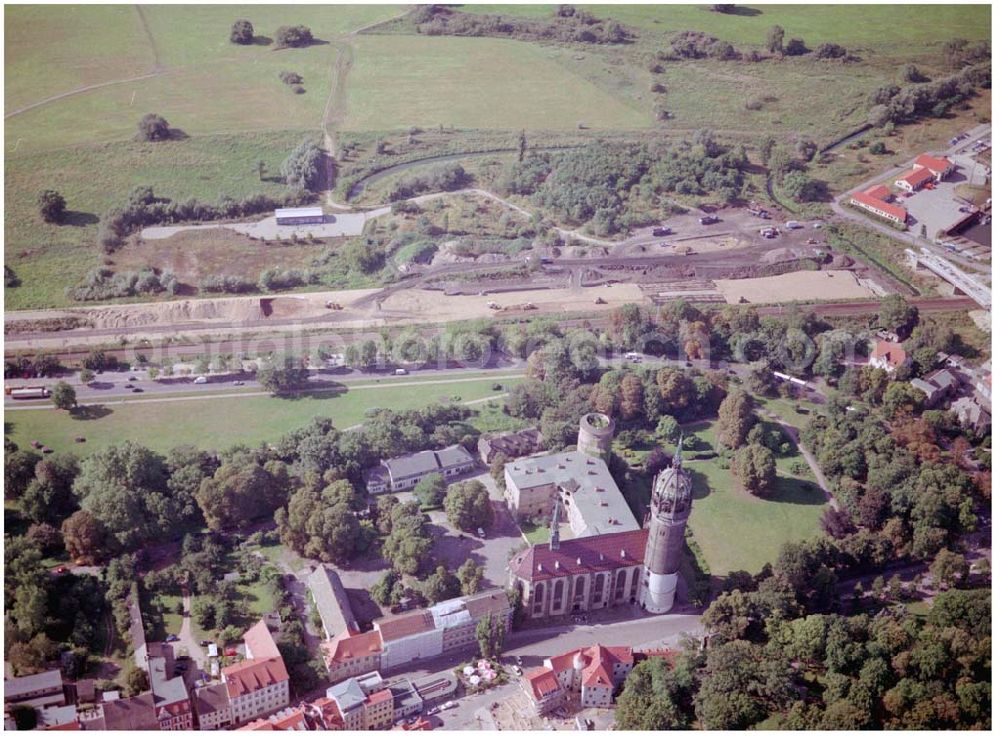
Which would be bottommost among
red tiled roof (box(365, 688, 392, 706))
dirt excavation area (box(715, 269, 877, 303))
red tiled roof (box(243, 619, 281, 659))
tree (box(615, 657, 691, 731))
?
tree (box(615, 657, 691, 731))

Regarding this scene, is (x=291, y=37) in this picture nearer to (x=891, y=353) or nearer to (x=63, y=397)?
(x=63, y=397)

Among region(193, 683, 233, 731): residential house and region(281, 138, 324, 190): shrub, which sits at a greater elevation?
region(281, 138, 324, 190): shrub

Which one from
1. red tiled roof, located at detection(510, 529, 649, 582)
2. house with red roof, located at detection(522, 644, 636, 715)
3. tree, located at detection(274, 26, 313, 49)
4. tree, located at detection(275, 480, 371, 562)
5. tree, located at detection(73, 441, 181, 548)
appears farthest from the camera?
tree, located at detection(274, 26, 313, 49)

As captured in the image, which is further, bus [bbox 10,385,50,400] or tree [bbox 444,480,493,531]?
bus [bbox 10,385,50,400]

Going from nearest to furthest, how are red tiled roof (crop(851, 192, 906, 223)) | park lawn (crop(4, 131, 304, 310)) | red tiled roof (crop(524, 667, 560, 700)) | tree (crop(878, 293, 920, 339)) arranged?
1. red tiled roof (crop(524, 667, 560, 700))
2. tree (crop(878, 293, 920, 339))
3. park lawn (crop(4, 131, 304, 310))
4. red tiled roof (crop(851, 192, 906, 223))

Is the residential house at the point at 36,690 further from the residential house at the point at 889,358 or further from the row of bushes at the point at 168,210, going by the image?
the residential house at the point at 889,358

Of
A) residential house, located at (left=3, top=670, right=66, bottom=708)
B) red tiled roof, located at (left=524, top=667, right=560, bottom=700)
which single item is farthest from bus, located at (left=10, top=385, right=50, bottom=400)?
red tiled roof, located at (left=524, top=667, right=560, bottom=700)

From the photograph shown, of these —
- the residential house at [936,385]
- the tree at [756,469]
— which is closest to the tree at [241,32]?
the tree at [756,469]

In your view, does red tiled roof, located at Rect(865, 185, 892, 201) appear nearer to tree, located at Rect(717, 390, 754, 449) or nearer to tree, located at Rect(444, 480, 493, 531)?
tree, located at Rect(717, 390, 754, 449)

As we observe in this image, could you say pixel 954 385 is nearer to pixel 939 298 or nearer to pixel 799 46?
pixel 939 298
